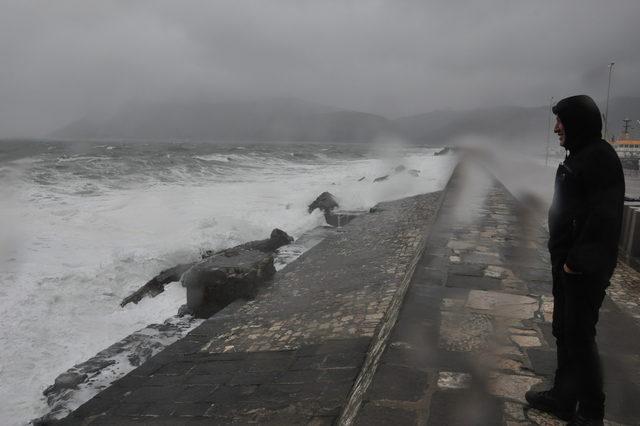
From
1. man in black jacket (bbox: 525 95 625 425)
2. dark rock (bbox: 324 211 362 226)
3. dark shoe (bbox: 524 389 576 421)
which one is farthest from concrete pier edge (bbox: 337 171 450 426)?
dark rock (bbox: 324 211 362 226)

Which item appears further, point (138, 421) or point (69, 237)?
point (69, 237)

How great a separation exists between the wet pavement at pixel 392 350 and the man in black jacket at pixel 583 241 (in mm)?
319

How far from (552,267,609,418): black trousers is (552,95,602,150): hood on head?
0.65 metres

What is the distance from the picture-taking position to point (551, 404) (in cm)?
237

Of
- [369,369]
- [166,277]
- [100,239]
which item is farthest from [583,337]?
[100,239]

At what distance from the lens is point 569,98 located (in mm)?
2154

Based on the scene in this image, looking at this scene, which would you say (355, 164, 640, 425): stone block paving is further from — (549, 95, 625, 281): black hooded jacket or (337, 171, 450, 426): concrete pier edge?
(549, 95, 625, 281): black hooded jacket

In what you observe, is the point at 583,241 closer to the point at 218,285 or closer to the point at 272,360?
the point at 272,360

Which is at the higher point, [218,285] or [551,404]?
[551,404]

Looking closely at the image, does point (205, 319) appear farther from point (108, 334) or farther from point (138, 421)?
point (138, 421)

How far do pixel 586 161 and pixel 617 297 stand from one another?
10.7 ft

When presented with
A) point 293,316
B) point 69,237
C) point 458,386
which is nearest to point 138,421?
point 293,316

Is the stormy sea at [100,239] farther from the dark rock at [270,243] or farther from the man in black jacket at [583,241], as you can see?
the man in black jacket at [583,241]

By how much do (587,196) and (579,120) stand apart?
37cm
